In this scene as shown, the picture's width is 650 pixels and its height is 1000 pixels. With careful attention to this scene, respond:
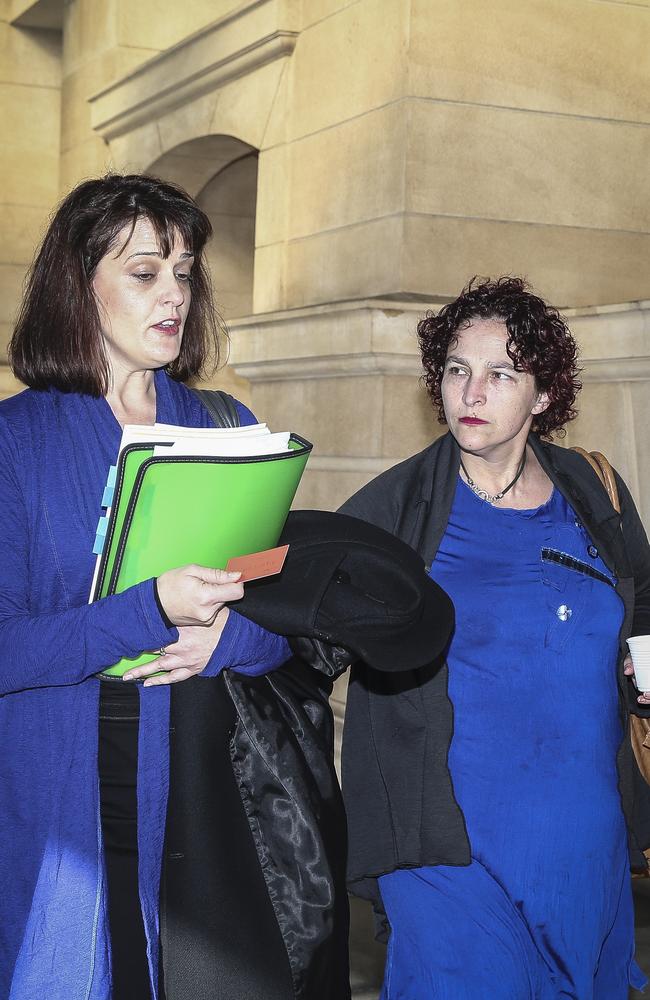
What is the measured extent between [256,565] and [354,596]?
13.6 inches

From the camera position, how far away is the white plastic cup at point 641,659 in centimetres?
329

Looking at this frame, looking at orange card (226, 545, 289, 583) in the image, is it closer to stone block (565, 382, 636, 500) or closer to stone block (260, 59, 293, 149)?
stone block (565, 382, 636, 500)

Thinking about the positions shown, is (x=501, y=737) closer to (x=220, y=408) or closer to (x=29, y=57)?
(x=220, y=408)

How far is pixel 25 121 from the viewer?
12.3m

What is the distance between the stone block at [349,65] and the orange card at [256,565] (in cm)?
475

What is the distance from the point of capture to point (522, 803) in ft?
10.8

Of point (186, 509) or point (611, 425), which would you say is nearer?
point (186, 509)

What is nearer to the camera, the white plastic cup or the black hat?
the black hat

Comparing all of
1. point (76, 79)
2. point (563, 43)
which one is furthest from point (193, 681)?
point (76, 79)

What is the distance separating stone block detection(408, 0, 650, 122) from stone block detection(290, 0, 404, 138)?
143 millimetres

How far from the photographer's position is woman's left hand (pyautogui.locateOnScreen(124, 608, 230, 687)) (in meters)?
2.65

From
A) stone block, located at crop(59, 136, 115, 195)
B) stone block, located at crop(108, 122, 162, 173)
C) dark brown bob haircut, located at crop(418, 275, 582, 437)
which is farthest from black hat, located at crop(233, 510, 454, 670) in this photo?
stone block, located at crop(59, 136, 115, 195)

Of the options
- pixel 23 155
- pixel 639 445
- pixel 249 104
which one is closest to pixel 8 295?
pixel 23 155

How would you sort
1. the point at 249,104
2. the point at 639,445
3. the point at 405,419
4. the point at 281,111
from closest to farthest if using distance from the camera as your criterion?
the point at 639,445 < the point at 405,419 < the point at 281,111 < the point at 249,104
